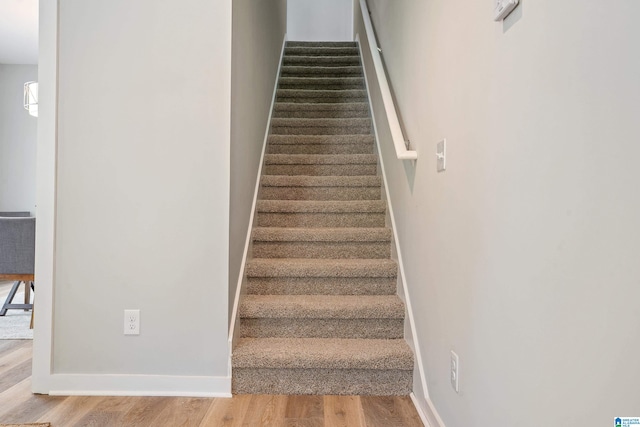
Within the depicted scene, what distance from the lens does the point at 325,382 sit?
1.92m

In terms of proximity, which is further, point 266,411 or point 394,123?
point 394,123

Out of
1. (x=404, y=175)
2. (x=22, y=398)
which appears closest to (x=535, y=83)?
(x=404, y=175)

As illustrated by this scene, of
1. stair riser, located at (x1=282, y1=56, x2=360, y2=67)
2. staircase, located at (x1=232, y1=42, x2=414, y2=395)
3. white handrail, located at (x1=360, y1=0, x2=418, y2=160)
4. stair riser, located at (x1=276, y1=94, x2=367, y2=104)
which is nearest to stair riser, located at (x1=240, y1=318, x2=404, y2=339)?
staircase, located at (x1=232, y1=42, x2=414, y2=395)

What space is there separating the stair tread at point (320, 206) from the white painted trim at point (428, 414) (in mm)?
1325

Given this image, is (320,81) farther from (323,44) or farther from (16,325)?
(16,325)

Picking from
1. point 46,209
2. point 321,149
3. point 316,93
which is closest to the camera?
point 46,209

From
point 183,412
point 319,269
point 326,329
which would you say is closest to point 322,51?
point 319,269

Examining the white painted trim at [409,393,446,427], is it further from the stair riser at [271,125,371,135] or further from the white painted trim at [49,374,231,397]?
the stair riser at [271,125,371,135]

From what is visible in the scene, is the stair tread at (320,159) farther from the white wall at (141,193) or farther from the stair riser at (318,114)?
the white wall at (141,193)

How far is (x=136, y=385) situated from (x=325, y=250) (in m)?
1.25

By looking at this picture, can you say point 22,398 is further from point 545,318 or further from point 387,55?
point 387,55

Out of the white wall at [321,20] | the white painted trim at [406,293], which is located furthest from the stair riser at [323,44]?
the white painted trim at [406,293]

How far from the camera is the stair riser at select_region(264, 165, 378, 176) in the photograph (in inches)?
127

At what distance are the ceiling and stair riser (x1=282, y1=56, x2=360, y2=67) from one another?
2.62 metres
